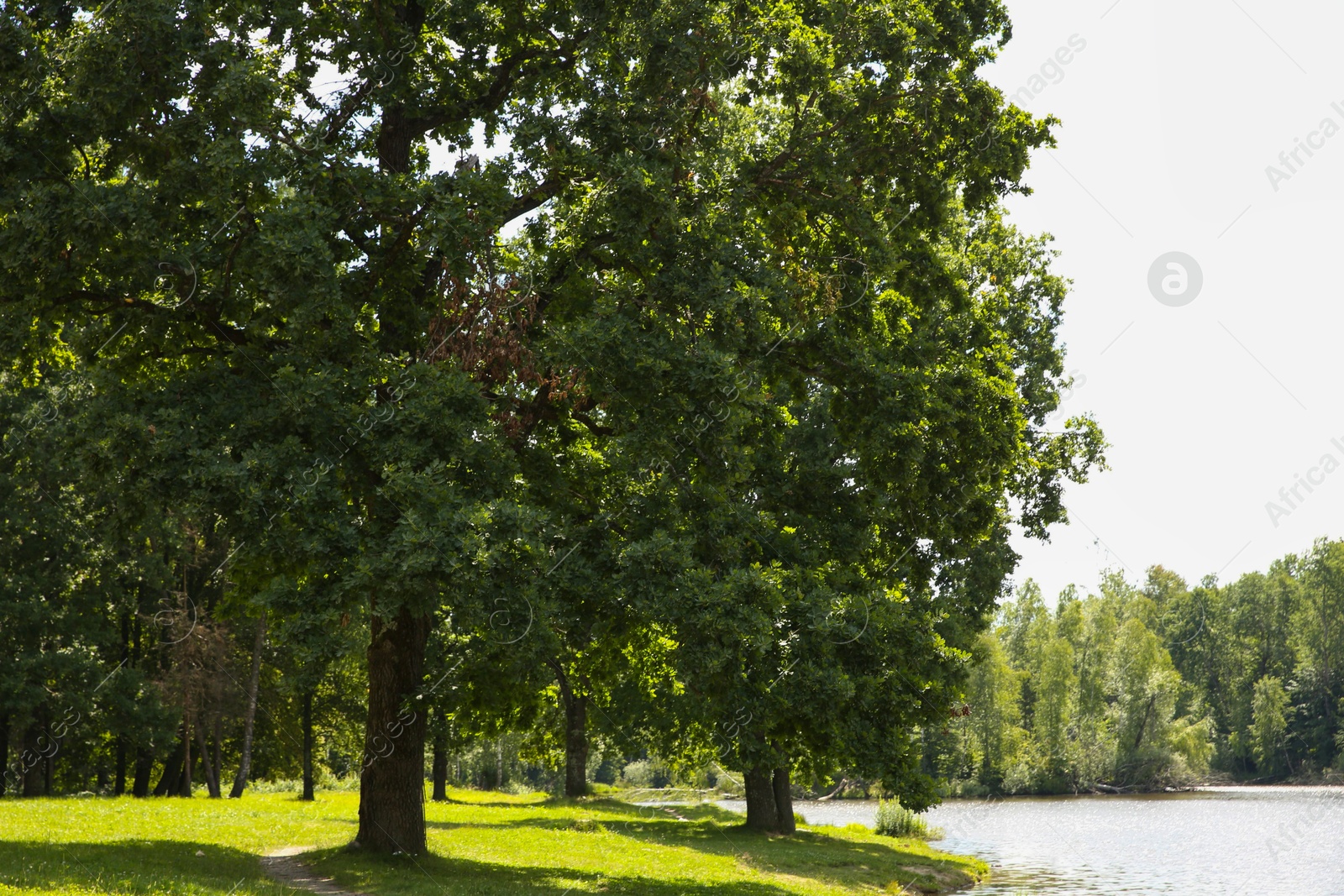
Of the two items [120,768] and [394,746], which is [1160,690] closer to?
[120,768]

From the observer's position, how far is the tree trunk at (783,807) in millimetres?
30719

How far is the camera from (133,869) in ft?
46.0

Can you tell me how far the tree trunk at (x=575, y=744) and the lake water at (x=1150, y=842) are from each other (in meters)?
12.9

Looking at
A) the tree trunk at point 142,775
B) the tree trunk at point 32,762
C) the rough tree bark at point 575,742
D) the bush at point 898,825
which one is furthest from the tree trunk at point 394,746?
the tree trunk at point 142,775

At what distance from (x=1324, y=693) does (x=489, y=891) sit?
93203 mm

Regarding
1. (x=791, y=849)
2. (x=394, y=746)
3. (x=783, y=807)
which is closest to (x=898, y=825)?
(x=783, y=807)

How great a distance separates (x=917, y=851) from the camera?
29672 mm

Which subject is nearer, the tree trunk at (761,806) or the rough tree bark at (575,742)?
the tree trunk at (761,806)

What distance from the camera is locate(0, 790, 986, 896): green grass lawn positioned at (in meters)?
14.3

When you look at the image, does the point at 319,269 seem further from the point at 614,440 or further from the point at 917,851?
the point at 917,851

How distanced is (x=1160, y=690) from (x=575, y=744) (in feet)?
171

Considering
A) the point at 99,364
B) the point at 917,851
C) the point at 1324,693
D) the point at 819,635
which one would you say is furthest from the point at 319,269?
the point at 1324,693

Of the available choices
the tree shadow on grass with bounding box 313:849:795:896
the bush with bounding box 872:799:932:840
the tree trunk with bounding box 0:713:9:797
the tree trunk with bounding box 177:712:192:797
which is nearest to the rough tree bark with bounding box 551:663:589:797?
the bush with bounding box 872:799:932:840

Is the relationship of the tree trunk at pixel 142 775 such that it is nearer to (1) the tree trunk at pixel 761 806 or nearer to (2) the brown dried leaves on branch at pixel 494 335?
(1) the tree trunk at pixel 761 806
